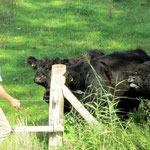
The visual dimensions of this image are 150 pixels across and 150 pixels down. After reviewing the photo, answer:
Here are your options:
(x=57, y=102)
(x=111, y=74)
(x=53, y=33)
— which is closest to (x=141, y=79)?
(x=111, y=74)

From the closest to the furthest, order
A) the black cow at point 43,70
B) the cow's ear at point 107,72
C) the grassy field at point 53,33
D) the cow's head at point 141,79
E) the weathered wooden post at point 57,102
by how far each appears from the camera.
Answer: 1. the weathered wooden post at point 57,102
2. the cow's head at point 141,79
3. the black cow at point 43,70
4. the cow's ear at point 107,72
5. the grassy field at point 53,33

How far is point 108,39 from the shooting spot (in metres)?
14.0

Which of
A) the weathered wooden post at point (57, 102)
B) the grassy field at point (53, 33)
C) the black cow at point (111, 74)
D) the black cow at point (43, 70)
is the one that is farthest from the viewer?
the grassy field at point (53, 33)

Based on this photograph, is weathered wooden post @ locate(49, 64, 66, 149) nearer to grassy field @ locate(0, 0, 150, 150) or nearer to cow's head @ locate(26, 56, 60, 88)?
cow's head @ locate(26, 56, 60, 88)

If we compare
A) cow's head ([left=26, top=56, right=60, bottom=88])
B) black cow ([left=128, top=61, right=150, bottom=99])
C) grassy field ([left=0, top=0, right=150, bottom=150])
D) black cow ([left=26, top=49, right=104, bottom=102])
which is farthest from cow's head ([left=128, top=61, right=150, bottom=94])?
grassy field ([left=0, top=0, right=150, bottom=150])

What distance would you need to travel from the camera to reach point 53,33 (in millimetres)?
14859

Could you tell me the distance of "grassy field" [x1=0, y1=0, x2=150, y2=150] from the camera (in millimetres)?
10650

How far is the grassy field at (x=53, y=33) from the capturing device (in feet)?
34.9

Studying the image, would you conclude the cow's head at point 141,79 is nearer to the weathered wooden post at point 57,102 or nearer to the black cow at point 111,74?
the black cow at point 111,74

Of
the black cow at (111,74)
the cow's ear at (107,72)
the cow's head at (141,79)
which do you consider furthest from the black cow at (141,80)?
the cow's ear at (107,72)

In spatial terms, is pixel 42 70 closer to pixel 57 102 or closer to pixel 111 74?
pixel 111 74

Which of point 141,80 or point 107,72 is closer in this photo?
point 141,80

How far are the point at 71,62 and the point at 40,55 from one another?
370 centimetres

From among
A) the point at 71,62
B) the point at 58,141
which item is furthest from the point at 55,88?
the point at 71,62
